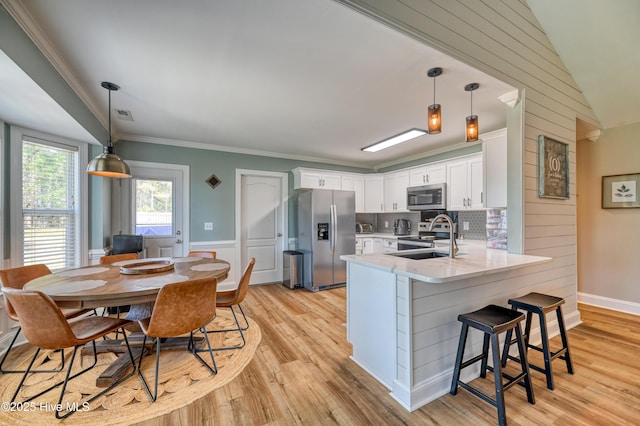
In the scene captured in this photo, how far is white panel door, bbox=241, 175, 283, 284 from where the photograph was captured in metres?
4.84

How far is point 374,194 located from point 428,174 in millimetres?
1231

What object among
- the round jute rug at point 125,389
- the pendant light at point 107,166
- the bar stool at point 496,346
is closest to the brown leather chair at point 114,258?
the round jute rug at point 125,389

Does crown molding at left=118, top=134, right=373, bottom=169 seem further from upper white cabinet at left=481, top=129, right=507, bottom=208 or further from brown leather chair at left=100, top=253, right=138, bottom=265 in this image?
upper white cabinet at left=481, top=129, right=507, bottom=208

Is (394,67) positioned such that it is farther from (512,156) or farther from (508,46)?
(512,156)

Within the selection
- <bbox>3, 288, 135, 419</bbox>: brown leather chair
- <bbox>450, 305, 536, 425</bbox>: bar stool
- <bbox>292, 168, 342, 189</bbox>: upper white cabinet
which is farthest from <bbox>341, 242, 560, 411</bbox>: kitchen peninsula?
<bbox>292, 168, 342, 189</bbox>: upper white cabinet

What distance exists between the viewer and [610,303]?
346cm

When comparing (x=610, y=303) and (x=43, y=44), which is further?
(x=610, y=303)

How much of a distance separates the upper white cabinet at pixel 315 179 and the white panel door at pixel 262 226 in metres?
0.39

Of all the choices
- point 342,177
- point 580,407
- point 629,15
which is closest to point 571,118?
point 629,15

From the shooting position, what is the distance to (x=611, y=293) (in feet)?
11.4

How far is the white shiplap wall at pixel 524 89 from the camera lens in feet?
5.83

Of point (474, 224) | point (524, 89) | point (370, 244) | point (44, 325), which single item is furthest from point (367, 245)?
point (44, 325)

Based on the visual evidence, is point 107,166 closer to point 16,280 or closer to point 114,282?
point 114,282

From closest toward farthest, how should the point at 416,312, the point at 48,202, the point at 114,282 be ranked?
the point at 416,312, the point at 114,282, the point at 48,202
